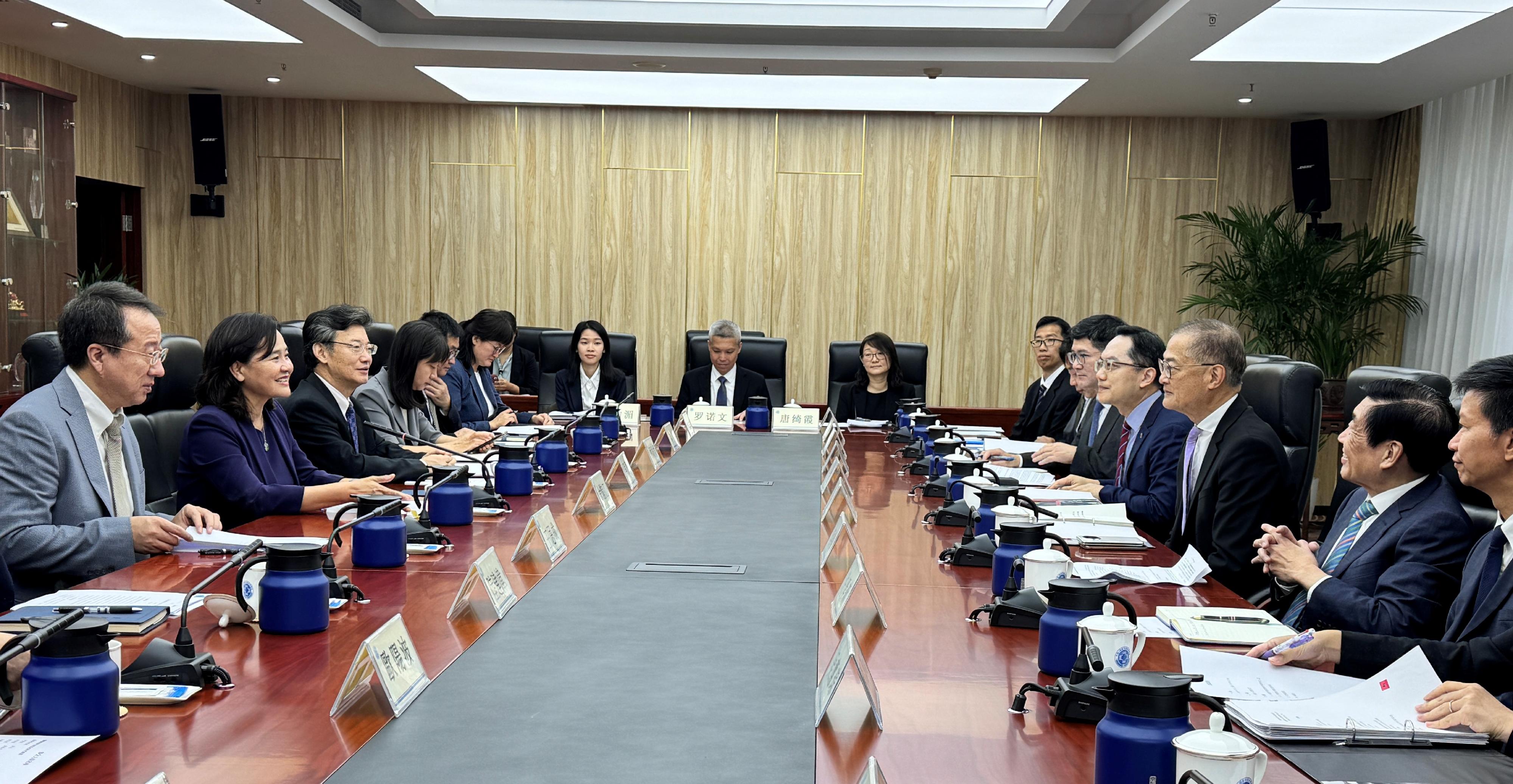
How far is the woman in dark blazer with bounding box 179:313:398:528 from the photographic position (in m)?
3.05

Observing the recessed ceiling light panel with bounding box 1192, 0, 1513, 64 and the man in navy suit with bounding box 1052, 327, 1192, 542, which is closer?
the man in navy suit with bounding box 1052, 327, 1192, 542

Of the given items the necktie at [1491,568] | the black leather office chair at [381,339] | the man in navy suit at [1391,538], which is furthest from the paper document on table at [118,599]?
the black leather office chair at [381,339]

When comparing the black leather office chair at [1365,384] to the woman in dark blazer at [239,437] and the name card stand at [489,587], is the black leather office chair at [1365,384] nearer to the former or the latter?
the name card stand at [489,587]

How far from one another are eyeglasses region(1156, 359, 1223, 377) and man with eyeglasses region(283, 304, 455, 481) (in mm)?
2422

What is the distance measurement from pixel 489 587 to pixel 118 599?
0.65 meters

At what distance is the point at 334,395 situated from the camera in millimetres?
3996

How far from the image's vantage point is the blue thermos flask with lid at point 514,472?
338 centimetres

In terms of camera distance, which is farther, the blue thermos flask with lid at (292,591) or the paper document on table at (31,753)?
the blue thermos flask with lid at (292,591)

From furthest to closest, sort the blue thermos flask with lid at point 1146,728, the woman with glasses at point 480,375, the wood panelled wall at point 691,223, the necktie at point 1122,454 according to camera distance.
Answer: the wood panelled wall at point 691,223, the woman with glasses at point 480,375, the necktie at point 1122,454, the blue thermos flask with lid at point 1146,728

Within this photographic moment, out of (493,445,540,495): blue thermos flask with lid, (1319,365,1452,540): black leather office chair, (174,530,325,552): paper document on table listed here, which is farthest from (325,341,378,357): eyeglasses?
(1319,365,1452,540): black leather office chair

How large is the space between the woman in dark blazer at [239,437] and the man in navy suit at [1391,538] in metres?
2.30

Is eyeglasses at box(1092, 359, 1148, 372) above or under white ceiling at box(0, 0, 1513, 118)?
under

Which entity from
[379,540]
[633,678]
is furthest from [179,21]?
[633,678]

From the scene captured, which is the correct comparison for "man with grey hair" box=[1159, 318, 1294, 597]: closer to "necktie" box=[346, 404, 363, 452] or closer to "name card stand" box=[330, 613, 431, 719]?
"name card stand" box=[330, 613, 431, 719]
